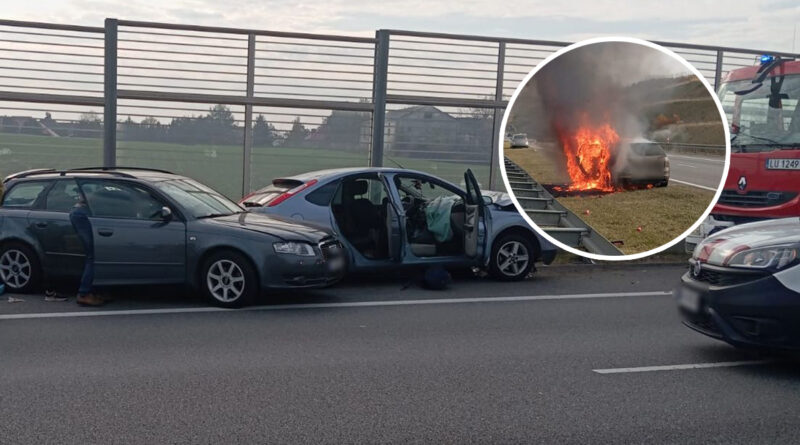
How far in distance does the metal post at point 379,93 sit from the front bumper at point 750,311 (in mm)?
8548

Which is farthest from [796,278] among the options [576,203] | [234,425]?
[234,425]

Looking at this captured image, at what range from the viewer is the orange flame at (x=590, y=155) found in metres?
3.66

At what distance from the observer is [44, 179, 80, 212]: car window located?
33.3ft

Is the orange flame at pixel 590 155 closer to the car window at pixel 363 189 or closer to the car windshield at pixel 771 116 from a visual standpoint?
the car window at pixel 363 189

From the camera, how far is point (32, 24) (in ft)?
46.1

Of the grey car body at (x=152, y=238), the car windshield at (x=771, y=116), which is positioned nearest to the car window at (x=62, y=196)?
the grey car body at (x=152, y=238)

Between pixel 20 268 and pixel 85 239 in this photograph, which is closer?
pixel 85 239

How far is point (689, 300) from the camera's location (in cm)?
730

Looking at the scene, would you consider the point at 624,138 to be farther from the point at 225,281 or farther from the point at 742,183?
the point at 742,183

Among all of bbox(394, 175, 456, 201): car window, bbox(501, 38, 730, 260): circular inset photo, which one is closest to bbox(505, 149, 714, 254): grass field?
bbox(501, 38, 730, 260): circular inset photo

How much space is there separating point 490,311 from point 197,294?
3364 mm

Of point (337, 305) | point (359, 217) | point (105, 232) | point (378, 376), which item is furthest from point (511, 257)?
point (378, 376)

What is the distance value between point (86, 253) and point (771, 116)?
28.0ft

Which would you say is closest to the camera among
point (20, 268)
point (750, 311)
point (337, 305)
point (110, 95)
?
point (750, 311)
